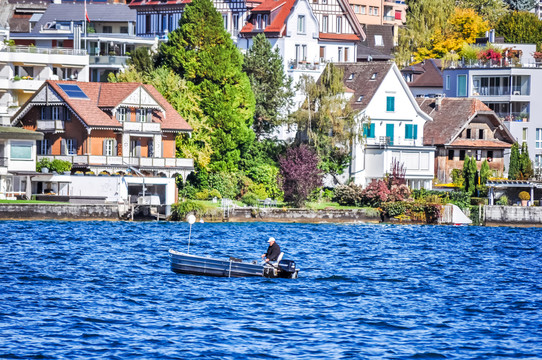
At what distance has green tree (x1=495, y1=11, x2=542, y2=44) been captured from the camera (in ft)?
443

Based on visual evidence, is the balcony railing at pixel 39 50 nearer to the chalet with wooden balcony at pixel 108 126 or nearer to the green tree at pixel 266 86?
the chalet with wooden balcony at pixel 108 126

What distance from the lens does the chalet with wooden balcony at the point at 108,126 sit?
86938 millimetres

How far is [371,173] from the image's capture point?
320ft

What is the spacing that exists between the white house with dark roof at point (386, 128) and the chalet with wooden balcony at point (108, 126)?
1588cm

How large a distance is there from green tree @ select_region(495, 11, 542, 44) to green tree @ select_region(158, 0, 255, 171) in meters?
51.2

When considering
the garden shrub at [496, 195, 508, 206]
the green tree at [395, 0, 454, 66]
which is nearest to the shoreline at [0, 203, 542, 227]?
the garden shrub at [496, 195, 508, 206]

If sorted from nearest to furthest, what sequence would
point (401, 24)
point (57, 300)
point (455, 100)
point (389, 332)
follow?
point (389, 332) < point (57, 300) < point (455, 100) < point (401, 24)

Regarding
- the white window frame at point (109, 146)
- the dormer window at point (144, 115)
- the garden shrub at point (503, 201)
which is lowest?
the garden shrub at point (503, 201)

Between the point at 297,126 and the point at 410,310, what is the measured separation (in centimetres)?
5325

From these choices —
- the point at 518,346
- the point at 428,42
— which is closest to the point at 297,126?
the point at 428,42

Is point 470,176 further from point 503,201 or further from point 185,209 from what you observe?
point 185,209

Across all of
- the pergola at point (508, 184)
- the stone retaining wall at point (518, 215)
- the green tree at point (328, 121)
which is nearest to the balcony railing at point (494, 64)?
the pergola at point (508, 184)

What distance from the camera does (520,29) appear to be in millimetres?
135750

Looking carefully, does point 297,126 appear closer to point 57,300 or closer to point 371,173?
point 371,173
